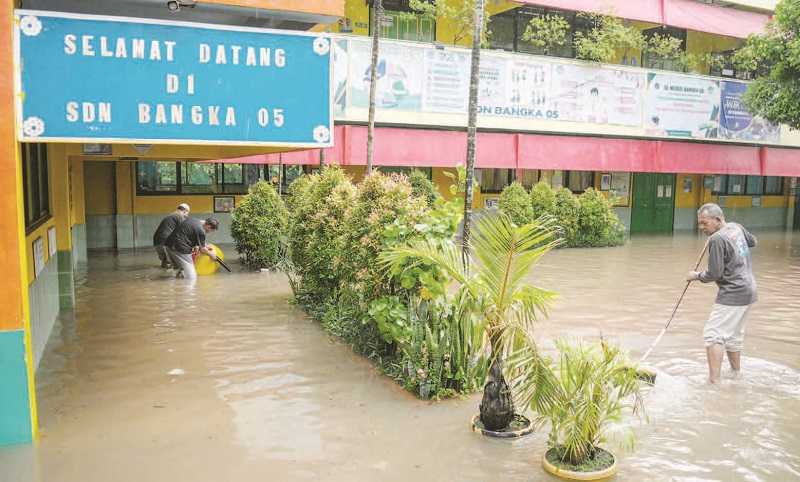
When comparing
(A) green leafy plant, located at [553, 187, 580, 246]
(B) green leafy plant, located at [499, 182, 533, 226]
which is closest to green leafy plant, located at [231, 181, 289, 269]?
(B) green leafy plant, located at [499, 182, 533, 226]

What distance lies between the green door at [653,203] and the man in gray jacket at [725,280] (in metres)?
18.6

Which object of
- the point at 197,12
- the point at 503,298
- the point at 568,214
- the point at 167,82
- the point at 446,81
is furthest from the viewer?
the point at 568,214

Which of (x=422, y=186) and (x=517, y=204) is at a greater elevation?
(x=422, y=186)

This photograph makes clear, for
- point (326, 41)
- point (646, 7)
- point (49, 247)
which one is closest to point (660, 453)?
point (326, 41)

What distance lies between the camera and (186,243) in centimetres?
1238

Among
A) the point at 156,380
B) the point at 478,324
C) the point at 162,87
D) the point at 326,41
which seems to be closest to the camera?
the point at 162,87

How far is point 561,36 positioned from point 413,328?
1563cm

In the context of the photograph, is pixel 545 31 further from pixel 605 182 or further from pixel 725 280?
pixel 725 280

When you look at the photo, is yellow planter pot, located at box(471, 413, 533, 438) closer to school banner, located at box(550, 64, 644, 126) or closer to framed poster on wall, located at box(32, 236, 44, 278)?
framed poster on wall, located at box(32, 236, 44, 278)

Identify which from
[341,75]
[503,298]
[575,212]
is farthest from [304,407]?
[575,212]

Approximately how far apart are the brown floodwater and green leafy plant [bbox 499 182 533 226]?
7.24 metres

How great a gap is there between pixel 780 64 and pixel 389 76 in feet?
33.1

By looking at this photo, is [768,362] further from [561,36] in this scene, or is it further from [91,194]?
[91,194]

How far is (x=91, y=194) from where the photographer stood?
1730 centimetres
